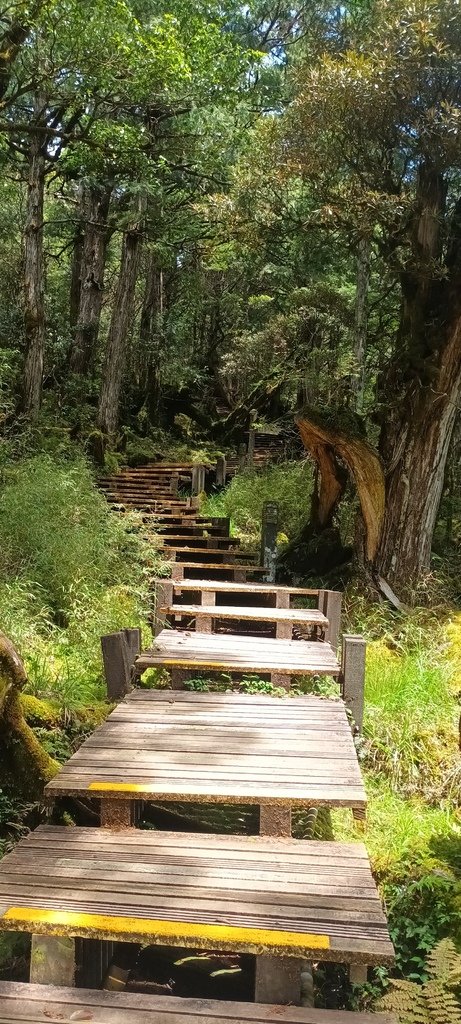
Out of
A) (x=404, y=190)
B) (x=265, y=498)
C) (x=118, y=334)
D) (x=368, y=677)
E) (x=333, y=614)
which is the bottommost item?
(x=368, y=677)

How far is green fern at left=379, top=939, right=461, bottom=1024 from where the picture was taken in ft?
8.79

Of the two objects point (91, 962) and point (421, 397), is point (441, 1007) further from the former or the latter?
point (421, 397)

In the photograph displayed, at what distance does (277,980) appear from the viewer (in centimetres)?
236

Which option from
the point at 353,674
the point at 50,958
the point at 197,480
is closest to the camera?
the point at 50,958

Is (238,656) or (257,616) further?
(257,616)

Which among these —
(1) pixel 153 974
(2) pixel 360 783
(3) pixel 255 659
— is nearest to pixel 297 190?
(3) pixel 255 659

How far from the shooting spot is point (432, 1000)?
272 centimetres

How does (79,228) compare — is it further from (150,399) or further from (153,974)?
(153,974)

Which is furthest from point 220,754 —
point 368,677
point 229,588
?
point 229,588

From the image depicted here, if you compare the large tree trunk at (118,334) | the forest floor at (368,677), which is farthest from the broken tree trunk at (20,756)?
the large tree trunk at (118,334)

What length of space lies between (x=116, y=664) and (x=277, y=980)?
2.68m

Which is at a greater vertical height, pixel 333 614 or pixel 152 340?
pixel 152 340

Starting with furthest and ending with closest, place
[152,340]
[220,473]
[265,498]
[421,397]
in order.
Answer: [152,340] → [220,473] → [265,498] → [421,397]

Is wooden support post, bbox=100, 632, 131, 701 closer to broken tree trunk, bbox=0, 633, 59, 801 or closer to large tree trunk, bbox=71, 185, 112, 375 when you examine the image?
broken tree trunk, bbox=0, 633, 59, 801
